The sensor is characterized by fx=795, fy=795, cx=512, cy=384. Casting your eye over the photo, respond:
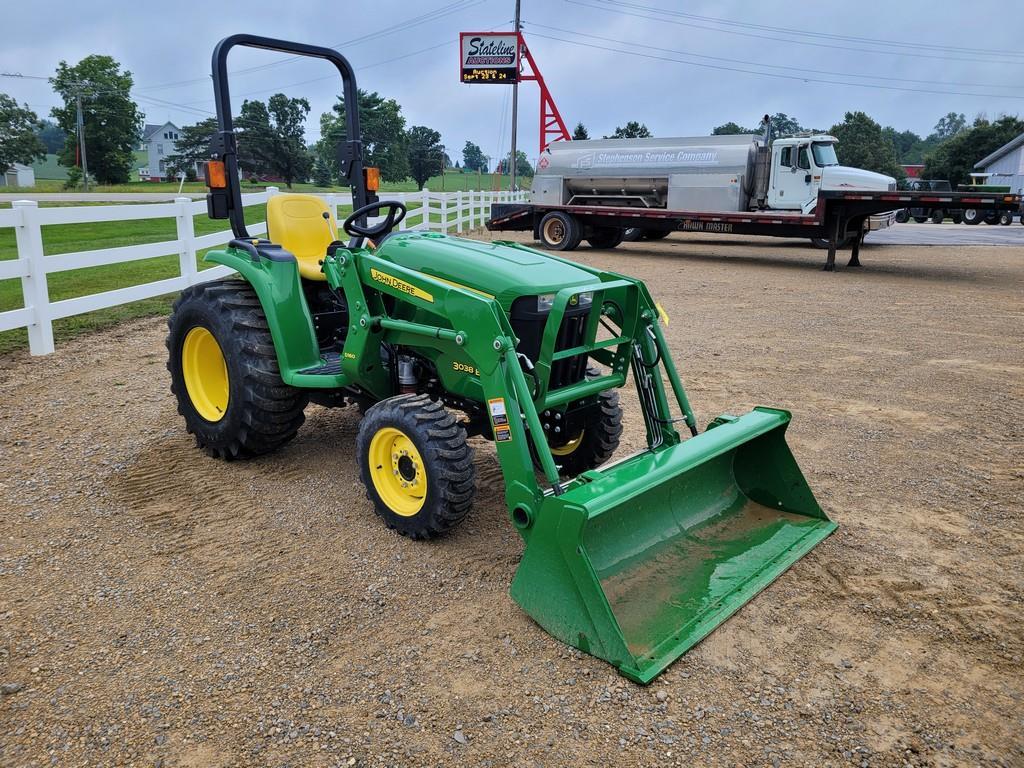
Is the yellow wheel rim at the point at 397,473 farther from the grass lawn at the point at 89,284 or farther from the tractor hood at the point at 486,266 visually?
the grass lawn at the point at 89,284

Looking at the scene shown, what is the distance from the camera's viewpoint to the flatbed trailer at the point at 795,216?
12.9 meters

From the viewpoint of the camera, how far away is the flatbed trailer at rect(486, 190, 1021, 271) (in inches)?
506

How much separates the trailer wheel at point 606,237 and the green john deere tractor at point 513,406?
14038 millimetres

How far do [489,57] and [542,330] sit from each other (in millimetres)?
30883

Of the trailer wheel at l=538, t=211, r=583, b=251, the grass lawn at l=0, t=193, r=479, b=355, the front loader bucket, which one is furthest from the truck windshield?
the front loader bucket

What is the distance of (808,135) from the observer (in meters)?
16.2

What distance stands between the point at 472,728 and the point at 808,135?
1624cm

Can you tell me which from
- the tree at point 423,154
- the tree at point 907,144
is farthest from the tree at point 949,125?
the tree at point 423,154

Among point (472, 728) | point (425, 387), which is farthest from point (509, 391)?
point (472, 728)

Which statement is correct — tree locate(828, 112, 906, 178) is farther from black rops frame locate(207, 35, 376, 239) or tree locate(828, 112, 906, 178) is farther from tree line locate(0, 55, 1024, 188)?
black rops frame locate(207, 35, 376, 239)

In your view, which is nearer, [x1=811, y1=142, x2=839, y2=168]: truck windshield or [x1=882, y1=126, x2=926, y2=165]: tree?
[x1=811, y1=142, x2=839, y2=168]: truck windshield

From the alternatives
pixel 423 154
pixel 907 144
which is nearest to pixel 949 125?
pixel 907 144

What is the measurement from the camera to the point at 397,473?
3.68m

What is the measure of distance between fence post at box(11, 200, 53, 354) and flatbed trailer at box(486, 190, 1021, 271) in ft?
39.9
